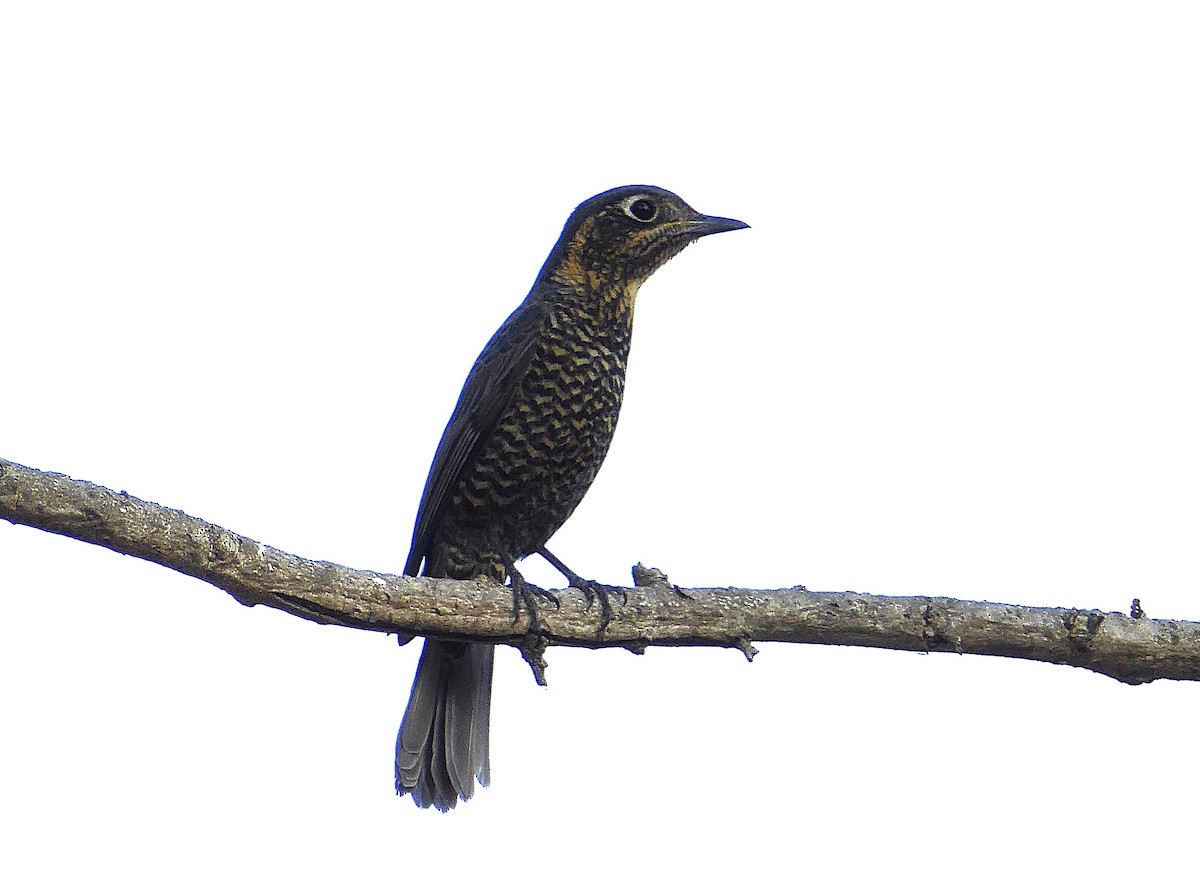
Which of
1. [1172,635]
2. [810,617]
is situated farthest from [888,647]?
[1172,635]

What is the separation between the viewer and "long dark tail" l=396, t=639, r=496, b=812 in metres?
6.54

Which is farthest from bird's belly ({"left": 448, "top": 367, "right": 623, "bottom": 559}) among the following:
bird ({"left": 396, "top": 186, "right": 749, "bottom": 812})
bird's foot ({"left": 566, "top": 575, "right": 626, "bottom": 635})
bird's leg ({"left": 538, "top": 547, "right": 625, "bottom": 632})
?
bird's foot ({"left": 566, "top": 575, "right": 626, "bottom": 635})

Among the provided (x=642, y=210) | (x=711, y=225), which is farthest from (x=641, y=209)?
(x=711, y=225)

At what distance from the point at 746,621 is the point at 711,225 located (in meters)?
2.26

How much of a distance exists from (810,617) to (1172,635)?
1.31m

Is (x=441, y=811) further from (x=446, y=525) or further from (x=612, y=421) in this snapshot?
(x=612, y=421)

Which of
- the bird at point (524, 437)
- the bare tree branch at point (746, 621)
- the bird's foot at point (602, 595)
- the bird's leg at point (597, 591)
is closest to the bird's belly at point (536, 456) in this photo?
the bird at point (524, 437)

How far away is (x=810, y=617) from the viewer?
17.1ft

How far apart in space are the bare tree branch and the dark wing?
3.73ft

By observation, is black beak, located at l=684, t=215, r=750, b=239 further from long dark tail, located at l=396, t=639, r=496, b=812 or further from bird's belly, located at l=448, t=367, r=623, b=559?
long dark tail, located at l=396, t=639, r=496, b=812

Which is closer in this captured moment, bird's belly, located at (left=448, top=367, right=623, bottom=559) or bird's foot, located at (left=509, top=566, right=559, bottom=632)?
bird's foot, located at (left=509, top=566, right=559, bottom=632)

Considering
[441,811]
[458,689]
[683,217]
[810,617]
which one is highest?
[683,217]

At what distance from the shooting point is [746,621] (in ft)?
17.1

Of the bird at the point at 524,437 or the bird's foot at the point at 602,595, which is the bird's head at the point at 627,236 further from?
the bird's foot at the point at 602,595
